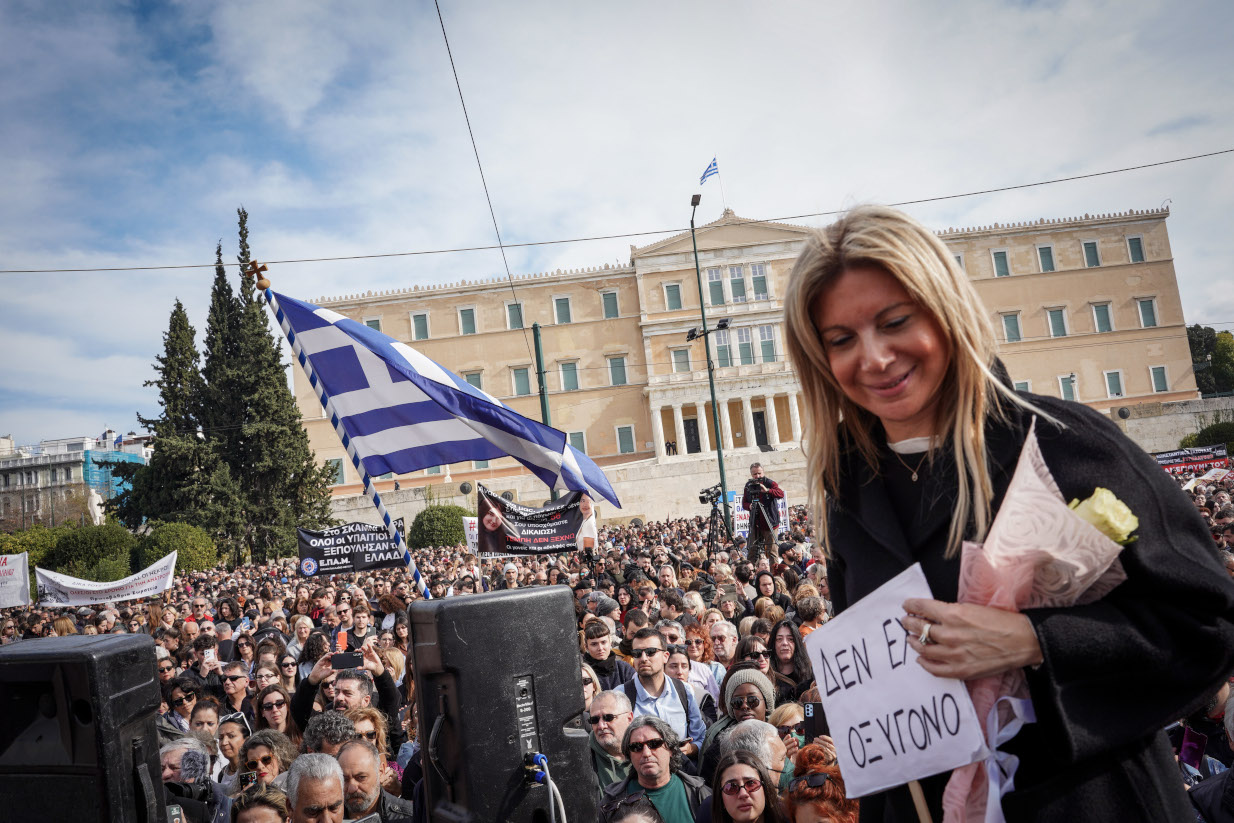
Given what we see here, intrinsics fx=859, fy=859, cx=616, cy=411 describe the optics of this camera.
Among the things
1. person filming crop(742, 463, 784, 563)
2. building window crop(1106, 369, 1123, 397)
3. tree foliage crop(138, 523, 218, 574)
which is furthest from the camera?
building window crop(1106, 369, 1123, 397)

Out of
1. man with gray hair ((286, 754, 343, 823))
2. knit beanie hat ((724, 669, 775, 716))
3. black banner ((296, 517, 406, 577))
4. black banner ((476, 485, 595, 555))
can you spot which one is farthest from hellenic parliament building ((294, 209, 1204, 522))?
man with gray hair ((286, 754, 343, 823))

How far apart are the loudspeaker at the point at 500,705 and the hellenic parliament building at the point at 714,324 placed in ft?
154

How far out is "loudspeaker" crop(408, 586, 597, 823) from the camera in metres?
2.34

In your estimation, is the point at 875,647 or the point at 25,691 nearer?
the point at 875,647

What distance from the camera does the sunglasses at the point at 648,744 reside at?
165 inches

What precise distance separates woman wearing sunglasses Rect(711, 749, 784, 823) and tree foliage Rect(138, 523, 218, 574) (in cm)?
2655

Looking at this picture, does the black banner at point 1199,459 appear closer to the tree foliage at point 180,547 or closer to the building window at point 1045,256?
the tree foliage at point 180,547

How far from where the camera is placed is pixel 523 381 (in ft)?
169

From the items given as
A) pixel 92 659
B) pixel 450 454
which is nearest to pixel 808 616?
pixel 450 454

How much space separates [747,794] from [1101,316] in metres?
56.9

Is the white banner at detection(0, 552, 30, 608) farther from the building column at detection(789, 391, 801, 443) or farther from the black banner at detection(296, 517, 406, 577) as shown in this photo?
the building column at detection(789, 391, 801, 443)

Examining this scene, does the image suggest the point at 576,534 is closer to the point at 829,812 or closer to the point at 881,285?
the point at 829,812

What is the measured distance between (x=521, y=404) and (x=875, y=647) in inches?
1972

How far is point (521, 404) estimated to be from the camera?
51.2m
